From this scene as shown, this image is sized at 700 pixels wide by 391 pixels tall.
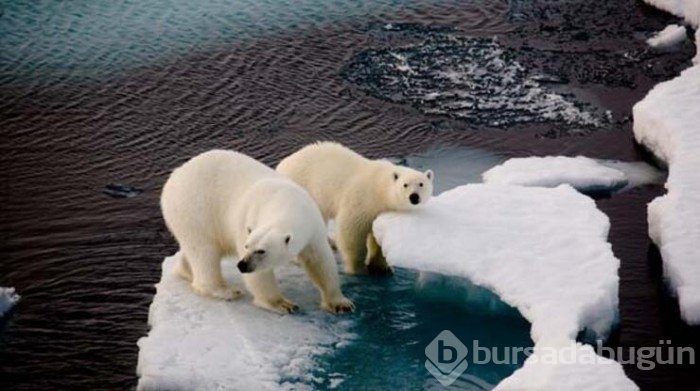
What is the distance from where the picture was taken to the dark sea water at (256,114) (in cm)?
895

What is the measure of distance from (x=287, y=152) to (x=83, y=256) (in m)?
2.92

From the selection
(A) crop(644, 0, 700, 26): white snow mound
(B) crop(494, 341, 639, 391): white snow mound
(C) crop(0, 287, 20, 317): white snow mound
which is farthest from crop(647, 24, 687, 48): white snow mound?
(C) crop(0, 287, 20, 317): white snow mound

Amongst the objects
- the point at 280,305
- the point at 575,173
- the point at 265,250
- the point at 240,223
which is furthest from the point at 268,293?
the point at 575,173

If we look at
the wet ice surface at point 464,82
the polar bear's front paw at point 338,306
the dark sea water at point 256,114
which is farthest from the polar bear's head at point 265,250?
the wet ice surface at point 464,82

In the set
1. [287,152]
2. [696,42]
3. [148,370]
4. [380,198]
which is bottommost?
[148,370]

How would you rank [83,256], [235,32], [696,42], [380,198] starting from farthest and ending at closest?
1. [235,32]
2. [696,42]
3. [83,256]
4. [380,198]

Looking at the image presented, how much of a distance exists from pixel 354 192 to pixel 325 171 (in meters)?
0.34

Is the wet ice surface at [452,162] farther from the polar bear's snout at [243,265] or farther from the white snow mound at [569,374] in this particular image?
the white snow mound at [569,374]

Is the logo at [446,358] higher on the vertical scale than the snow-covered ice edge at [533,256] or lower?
lower

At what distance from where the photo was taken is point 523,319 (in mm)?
8742

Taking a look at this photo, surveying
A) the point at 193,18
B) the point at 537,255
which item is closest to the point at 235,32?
the point at 193,18

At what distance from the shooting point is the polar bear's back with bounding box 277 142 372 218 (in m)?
9.37

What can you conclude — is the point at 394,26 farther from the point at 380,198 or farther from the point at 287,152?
the point at 380,198

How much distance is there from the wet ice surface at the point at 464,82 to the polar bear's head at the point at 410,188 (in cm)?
403
